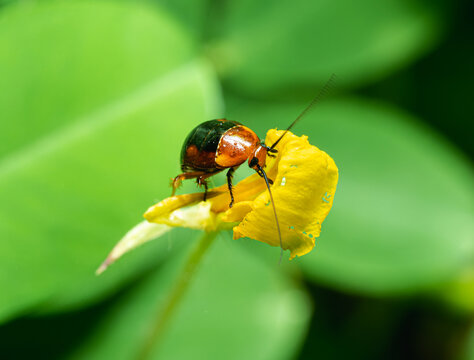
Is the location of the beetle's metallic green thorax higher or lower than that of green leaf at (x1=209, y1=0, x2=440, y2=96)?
lower

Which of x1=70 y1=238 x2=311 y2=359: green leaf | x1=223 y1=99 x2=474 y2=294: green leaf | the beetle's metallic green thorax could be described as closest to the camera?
the beetle's metallic green thorax

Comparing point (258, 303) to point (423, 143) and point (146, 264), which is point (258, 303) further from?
point (423, 143)

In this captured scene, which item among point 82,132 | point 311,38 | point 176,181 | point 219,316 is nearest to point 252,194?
point 176,181

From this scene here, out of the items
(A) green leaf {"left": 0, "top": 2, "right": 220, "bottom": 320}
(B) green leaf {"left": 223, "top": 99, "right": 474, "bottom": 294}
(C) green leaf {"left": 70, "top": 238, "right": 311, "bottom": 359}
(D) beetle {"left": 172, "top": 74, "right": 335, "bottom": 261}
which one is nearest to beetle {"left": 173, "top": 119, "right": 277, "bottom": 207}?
(D) beetle {"left": 172, "top": 74, "right": 335, "bottom": 261}

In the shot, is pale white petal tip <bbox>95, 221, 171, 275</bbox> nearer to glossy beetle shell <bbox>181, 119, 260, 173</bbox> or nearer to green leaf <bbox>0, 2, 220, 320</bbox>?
glossy beetle shell <bbox>181, 119, 260, 173</bbox>

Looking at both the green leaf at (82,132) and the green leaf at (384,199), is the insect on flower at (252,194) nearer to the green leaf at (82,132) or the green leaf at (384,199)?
the green leaf at (82,132)

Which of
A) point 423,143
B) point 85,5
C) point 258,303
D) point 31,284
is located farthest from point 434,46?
point 31,284

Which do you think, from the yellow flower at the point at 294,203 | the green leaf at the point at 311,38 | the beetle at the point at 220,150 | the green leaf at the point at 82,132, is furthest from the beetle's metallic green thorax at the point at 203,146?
the green leaf at the point at 311,38
